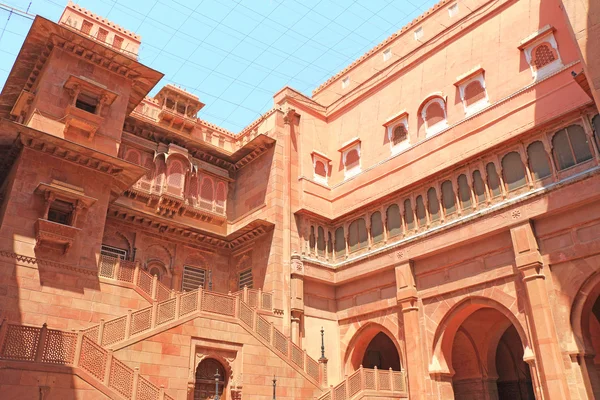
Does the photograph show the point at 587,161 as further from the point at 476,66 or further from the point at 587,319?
the point at 476,66

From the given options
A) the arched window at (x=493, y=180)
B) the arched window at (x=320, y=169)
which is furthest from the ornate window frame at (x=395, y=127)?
the arched window at (x=493, y=180)

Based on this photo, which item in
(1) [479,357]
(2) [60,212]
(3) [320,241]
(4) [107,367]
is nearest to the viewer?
(4) [107,367]

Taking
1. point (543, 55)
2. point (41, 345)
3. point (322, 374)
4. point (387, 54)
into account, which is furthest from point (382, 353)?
point (41, 345)

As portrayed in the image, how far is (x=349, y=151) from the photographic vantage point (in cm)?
2623

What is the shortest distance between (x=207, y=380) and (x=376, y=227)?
33.5ft

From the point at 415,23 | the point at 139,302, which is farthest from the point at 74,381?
the point at 415,23

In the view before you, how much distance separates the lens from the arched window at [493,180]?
18.8m

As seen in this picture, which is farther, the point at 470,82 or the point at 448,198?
the point at 470,82

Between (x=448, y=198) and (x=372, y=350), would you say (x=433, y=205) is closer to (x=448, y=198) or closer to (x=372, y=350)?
(x=448, y=198)

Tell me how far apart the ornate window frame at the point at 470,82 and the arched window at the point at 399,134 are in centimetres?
316

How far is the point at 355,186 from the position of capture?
80.7 ft

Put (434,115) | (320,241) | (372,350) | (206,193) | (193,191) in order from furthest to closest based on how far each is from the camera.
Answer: (372,350) → (206,193) → (193,191) → (320,241) → (434,115)

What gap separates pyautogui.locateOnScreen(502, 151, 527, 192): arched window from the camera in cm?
1825

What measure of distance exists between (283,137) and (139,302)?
11.6 metres
